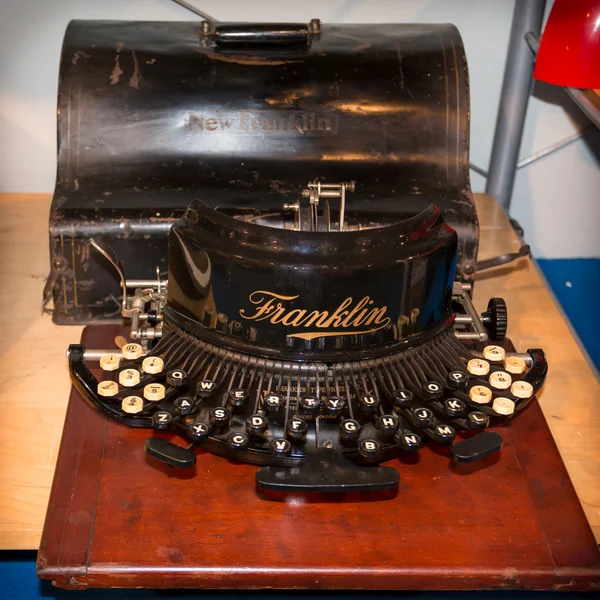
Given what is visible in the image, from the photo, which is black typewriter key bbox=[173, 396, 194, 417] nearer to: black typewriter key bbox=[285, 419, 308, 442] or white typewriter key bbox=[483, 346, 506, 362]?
black typewriter key bbox=[285, 419, 308, 442]

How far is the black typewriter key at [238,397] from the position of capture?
158 centimetres

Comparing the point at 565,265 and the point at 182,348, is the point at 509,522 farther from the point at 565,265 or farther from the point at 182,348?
the point at 565,265

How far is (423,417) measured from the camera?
1590mm

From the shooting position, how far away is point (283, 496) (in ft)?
5.37

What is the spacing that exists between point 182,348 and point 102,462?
0.27 m

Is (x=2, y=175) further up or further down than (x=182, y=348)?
further down

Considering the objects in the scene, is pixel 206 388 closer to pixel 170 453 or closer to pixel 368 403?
pixel 170 453

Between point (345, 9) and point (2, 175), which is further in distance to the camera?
point (2, 175)

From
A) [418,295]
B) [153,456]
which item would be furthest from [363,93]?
[153,456]

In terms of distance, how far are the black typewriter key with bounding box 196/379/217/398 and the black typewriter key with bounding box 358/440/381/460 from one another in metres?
0.29

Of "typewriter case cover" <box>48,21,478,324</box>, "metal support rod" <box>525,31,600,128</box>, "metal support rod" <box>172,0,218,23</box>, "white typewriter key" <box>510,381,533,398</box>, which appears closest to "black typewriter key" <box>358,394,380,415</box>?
"white typewriter key" <box>510,381,533,398</box>

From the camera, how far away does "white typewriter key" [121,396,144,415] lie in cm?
164

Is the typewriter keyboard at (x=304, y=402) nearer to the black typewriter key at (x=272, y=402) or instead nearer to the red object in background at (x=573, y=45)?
the black typewriter key at (x=272, y=402)

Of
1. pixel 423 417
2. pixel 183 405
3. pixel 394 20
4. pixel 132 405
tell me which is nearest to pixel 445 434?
pixel 423 417
